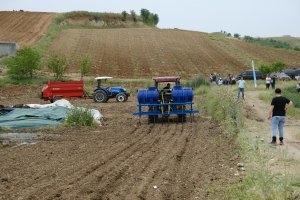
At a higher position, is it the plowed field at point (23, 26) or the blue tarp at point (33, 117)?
the plowed field at point (23, 26)

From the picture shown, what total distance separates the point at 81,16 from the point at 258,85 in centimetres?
5059

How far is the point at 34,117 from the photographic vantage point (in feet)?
72.3

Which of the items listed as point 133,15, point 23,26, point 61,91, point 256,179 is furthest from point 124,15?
point 256,179

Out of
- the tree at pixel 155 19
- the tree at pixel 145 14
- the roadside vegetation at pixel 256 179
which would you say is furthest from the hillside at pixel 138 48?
the roadside vegetation at pixel 256 179

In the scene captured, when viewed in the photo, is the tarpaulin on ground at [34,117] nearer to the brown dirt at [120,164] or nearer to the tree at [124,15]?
the brown dirt at [120,164]

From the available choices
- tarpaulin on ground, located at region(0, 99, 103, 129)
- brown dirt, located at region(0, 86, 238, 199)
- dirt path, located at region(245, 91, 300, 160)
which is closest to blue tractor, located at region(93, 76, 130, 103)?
dirt path, located at region(245, 91, 300, 160)

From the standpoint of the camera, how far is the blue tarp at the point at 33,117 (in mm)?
20984

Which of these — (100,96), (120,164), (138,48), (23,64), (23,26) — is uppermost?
(23,26)

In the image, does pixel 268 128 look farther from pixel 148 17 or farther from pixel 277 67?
pixel 148 17

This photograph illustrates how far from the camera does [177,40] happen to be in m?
75.4

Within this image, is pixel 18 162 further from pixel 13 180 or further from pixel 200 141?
pixel 200 141

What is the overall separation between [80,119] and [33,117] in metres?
2.16

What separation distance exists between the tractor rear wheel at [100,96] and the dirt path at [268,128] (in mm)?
8611

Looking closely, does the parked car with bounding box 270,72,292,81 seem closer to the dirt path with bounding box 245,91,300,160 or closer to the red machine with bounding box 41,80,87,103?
the dirt path with bounding box 245,91,300,160
